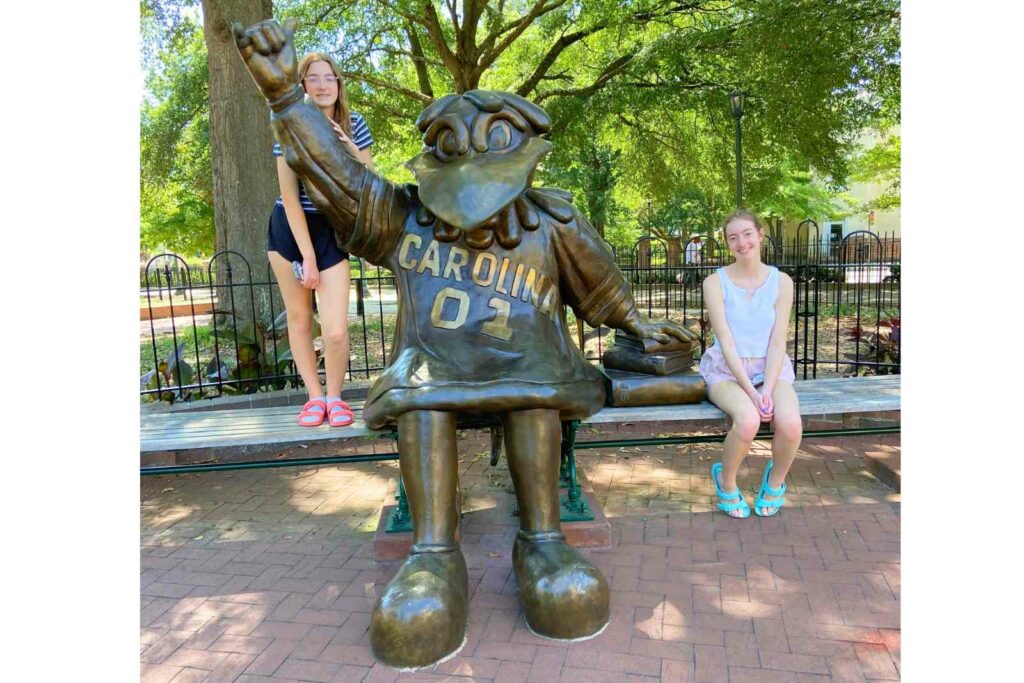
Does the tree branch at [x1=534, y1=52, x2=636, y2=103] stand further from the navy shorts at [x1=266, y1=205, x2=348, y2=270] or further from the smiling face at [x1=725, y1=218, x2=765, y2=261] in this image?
the navy shorts at [x1=266, y1=205, x2=348, y2=270]

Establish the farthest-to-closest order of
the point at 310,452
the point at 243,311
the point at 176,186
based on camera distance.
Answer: the point at 176,186 → the point at 243,311 → the point at 310,452

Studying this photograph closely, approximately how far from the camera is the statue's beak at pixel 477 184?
2.55 meters

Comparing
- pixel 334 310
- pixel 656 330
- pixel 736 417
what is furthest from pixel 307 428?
pixel 736 417

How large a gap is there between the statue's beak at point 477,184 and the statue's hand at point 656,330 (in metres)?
1.00

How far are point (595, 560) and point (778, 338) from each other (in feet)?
4.43

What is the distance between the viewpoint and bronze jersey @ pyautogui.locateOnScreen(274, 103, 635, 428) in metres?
2.67

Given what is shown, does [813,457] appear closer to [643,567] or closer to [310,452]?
[643,567]

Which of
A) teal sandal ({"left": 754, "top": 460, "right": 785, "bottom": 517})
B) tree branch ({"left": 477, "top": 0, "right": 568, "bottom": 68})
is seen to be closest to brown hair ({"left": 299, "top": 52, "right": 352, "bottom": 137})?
teal sandal ({"left": 754, "top": 460, "right": 785, "bottom": 517})

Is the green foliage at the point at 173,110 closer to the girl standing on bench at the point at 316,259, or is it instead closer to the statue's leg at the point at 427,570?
the girl standing on bench at the point at 316,259

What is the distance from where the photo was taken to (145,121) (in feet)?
39.6

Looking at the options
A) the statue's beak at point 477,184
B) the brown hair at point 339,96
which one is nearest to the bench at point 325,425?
the statue's beak at point 477,184

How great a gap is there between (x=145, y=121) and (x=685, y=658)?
12.9 m

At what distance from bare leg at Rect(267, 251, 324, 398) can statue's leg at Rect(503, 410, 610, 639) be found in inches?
44.0

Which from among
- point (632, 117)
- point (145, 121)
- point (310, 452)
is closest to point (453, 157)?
point (310, 452)
